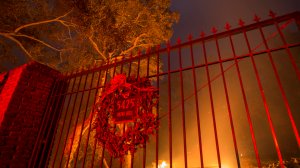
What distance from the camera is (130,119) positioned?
11.4 ft

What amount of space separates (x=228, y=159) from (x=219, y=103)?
1284 centimetres

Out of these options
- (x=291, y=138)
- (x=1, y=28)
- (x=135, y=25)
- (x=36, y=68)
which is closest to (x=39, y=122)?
(x=36, y=68)

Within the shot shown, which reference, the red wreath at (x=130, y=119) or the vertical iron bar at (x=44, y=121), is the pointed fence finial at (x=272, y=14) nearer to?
the red wreath at (x=130, y=119)

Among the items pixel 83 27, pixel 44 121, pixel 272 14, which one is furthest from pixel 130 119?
pixel 83 27

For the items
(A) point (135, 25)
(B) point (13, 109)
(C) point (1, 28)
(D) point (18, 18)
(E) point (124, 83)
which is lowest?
(B) point (13, 109)

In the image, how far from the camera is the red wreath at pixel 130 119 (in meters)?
3.35

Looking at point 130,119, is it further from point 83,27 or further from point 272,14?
point 83,27

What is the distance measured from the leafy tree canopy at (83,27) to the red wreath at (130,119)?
20.4 feet

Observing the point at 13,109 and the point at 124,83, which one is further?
the point at 13,109

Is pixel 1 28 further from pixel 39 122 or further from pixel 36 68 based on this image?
pixel 39 122

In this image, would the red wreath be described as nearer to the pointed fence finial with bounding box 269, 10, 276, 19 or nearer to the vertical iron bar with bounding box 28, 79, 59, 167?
the vertical iron bar with bounding box 28, 79, 59, 167

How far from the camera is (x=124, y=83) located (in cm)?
382

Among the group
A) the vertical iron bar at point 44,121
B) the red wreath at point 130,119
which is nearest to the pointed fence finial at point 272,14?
the red wreath at point 130,119

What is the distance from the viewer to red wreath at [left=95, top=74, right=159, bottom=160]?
11.0 feet
